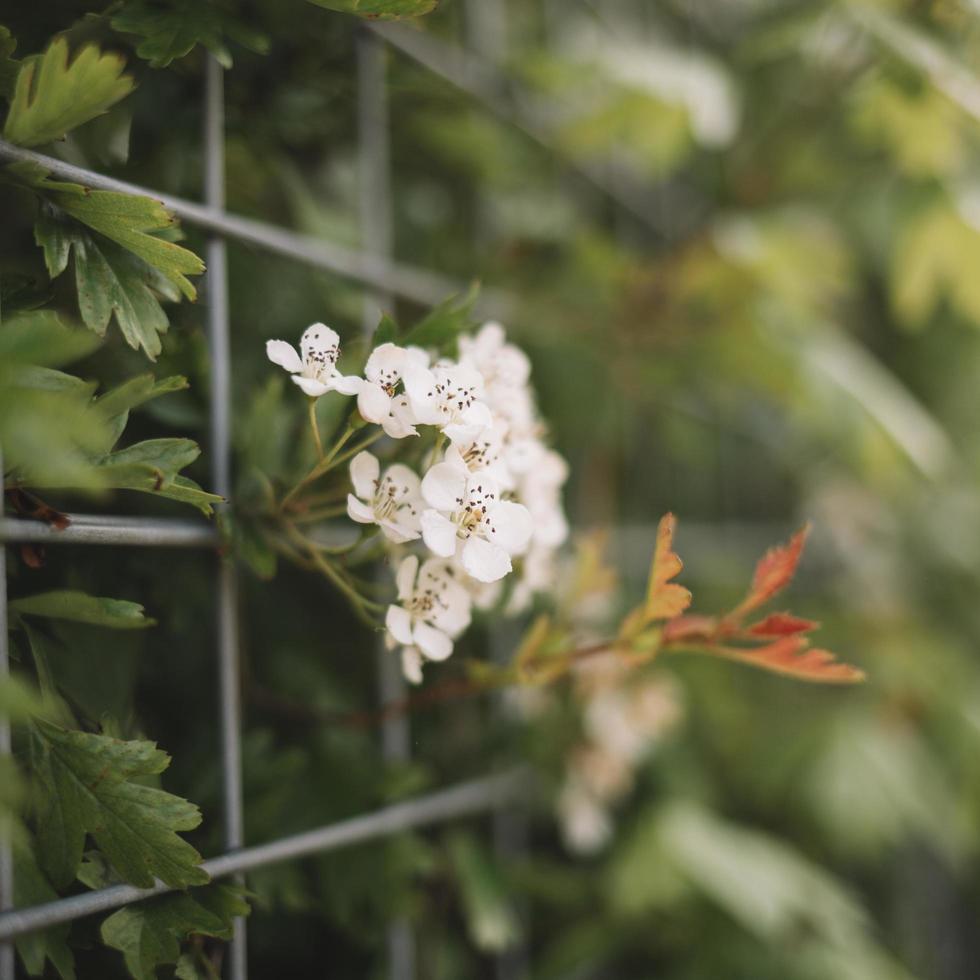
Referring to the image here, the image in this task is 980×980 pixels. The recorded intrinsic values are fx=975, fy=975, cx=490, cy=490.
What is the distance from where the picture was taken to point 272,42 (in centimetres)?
91

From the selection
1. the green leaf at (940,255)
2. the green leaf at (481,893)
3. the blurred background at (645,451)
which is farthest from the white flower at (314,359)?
the green leaf at (940,255)

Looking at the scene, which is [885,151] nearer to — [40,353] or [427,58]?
[427,58]

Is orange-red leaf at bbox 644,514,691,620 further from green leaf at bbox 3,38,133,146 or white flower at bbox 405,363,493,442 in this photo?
green leaf at bbox 3,38,133,146

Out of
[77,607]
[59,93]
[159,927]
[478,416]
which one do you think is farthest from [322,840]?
[59,93]

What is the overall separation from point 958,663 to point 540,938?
0.90 metres

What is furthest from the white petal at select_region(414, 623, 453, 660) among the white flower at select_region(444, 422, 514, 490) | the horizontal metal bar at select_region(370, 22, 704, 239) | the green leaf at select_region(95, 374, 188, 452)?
the horizontal metal bar at select_region(370, 22, 704, 239)

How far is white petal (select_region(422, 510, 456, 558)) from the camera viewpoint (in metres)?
0.62

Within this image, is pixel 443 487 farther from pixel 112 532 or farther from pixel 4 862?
pixel 4 862

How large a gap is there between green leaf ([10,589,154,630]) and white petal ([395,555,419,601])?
17 centimetres

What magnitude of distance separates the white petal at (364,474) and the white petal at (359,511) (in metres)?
0.01

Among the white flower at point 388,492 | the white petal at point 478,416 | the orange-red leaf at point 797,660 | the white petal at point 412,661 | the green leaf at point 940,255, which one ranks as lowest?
the orange-red leaf at point 797,660

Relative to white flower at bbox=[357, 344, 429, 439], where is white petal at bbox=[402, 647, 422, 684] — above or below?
below

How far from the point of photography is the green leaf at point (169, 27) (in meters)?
0.66

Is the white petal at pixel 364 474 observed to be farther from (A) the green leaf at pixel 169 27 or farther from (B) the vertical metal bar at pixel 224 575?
(A) the green leaf at pixel 169 27
